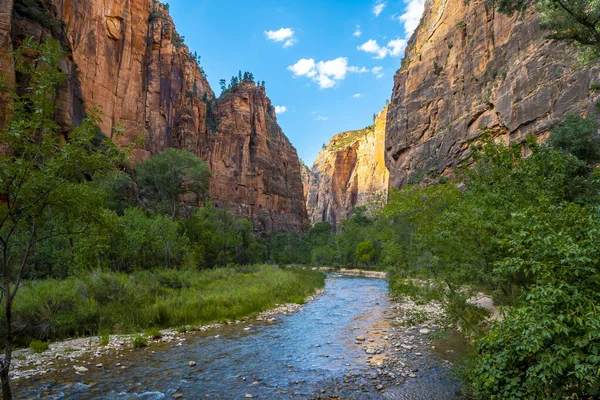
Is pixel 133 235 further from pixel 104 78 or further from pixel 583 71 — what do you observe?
pixel 583 71

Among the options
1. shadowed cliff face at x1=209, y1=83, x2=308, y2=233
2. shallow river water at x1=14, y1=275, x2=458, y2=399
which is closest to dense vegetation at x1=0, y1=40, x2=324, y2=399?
shallow river water at x1=14, y1=275, x2=458, y2=399

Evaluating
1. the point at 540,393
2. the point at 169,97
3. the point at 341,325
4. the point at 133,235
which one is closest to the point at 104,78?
the point at 169,97

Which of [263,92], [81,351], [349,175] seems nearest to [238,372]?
[81,351]

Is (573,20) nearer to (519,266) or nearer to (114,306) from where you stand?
(519,266)

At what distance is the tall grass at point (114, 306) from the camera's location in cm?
1163

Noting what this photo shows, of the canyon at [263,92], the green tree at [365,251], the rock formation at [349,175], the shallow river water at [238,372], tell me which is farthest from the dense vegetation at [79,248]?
the rock formation at [349,175]

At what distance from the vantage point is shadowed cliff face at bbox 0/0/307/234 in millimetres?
37781

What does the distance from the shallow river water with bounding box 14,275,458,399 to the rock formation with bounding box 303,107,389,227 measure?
91.0 metres

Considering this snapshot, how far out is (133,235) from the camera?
2183cm

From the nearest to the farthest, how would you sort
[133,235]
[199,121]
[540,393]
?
[540,393]
[133,235]
[199,121]

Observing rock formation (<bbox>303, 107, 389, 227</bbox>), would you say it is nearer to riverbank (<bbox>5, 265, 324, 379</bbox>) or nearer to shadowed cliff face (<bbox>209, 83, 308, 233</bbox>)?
shadowed cliff face (<bbox>209, 83, 308, 233</bbox>)

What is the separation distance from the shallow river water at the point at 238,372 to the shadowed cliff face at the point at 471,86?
755 inches

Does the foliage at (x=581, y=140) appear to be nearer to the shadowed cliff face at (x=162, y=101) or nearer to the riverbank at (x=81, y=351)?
the riverbank at (x=81, y=351)

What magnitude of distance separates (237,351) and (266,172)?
303ft
